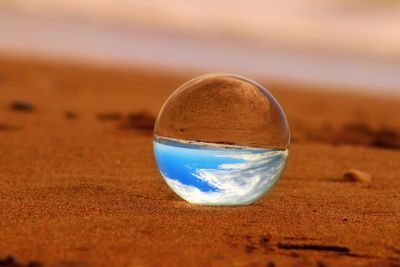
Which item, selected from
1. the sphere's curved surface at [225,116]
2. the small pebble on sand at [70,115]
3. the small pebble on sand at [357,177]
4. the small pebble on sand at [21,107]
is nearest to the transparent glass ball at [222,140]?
the sphere's curved surface at [225,116]

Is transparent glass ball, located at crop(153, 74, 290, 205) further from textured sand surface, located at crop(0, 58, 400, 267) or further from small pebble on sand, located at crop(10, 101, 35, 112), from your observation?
small pebble on sand, located at crop(10, 101, 35, 112)

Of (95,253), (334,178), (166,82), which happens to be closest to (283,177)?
(334,178)

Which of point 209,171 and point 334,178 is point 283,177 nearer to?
point 334,178

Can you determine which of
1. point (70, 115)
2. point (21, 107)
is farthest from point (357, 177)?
point (21, 107)

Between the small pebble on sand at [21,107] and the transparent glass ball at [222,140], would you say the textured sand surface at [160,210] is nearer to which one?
the transparent glass ball at [222,140]

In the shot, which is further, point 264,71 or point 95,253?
point 264,71

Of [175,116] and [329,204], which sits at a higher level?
[175,116]
